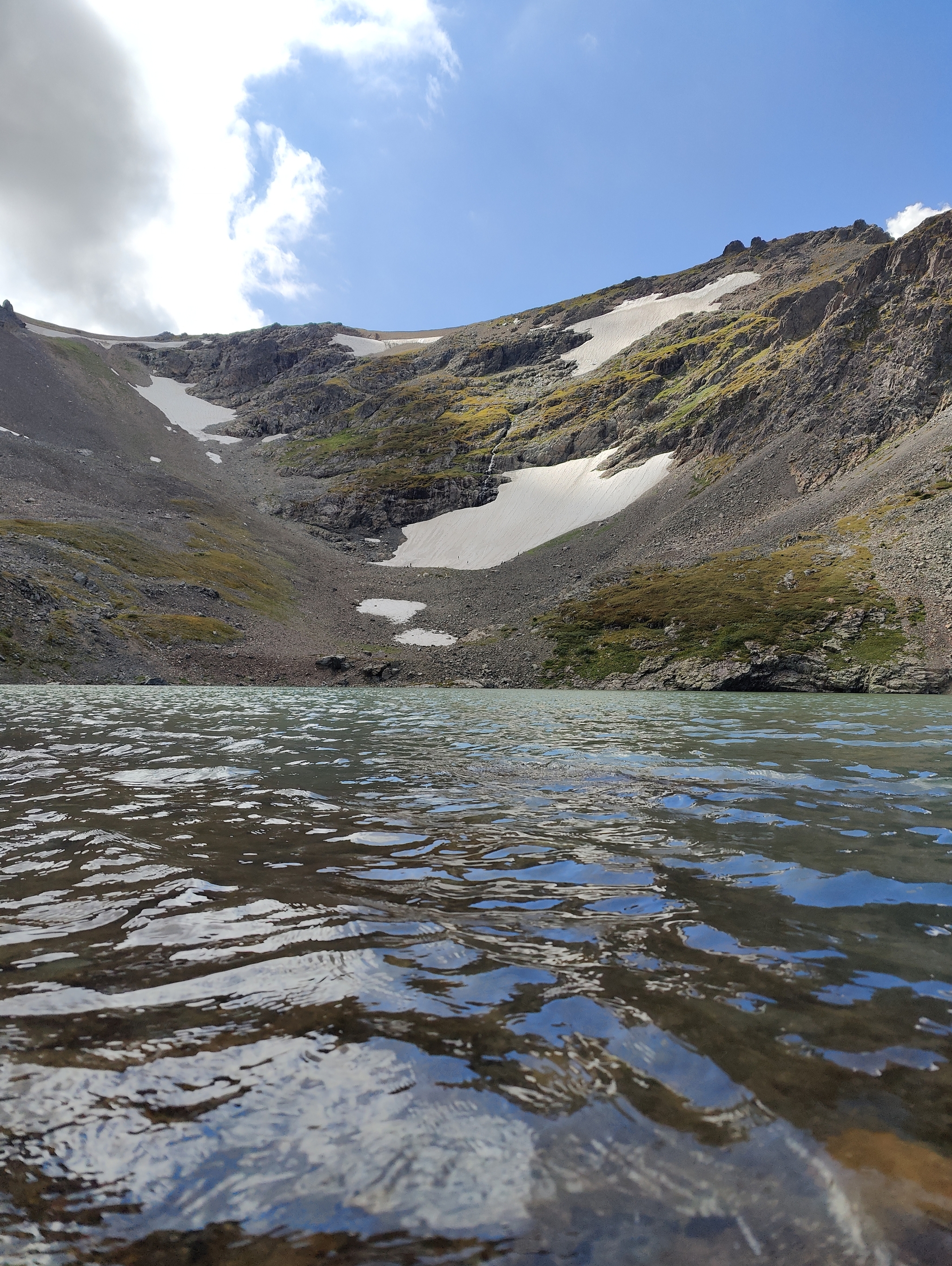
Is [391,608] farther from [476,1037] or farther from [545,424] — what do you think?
[476,1037]

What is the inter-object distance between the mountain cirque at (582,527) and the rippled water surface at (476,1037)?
58181 millimetres

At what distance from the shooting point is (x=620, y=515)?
120625 millimetres

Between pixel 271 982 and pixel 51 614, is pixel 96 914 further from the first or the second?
pixel 51 614

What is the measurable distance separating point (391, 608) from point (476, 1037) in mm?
106303

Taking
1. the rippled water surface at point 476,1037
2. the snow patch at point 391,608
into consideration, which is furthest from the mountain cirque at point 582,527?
the rippled water surface at point 476,1037

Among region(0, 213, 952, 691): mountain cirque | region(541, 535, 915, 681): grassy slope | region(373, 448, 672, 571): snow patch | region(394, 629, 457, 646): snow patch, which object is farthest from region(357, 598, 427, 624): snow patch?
region(541, 535, 915, 681): grassy slope

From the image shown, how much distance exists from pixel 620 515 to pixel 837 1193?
404 feet

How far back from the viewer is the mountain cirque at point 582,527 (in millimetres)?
68000

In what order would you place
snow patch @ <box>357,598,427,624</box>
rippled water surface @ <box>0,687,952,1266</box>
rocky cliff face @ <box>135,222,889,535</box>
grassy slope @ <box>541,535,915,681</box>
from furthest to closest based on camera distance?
rocky cliff face @ <box>135,222,889,535</box>
snow patch @ <box>357,598,427,624</box>
grassy slope @ <box>541,535,915,681</box>
rippled water surface @ <box>0,687,952,1266</box>

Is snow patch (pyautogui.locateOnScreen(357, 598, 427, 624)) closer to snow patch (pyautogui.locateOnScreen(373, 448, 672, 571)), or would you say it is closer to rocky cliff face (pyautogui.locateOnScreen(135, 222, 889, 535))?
snow patch (pyautogui.locateOnScreen(373, 448, 672, 571))

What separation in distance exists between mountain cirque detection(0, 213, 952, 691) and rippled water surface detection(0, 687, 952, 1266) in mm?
58181

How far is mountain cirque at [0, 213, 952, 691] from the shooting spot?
68.0 meters

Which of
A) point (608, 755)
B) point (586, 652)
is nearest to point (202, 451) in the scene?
point (586, 652)

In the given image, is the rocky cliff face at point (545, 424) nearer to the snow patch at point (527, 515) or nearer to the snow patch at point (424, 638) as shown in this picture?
the snow patch at point (527, 515)
